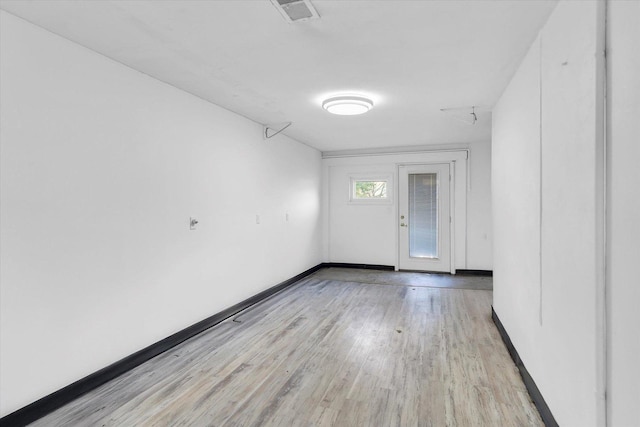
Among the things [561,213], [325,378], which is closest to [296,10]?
[561,213]

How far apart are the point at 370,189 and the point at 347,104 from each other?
3569mm

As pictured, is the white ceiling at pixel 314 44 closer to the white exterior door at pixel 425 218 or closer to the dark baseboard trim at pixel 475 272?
the white exterior door at pixel 425 218

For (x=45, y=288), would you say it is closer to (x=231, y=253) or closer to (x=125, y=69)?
(x=125, y=69)

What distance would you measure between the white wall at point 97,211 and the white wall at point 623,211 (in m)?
2.97

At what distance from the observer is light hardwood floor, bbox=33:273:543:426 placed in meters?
2.05

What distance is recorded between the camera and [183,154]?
323cm

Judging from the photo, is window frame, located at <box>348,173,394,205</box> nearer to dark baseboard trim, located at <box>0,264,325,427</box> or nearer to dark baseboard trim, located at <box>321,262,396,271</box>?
dark baseboard trim, located at <box>321,262,396,271</box>

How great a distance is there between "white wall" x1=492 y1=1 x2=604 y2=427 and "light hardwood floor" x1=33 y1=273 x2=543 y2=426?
Answer: 421mm

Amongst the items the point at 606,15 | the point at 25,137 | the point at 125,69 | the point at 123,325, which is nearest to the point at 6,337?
the point at 123,325

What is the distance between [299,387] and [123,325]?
146 centimetres

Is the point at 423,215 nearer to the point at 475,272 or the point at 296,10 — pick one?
the point at 475,272

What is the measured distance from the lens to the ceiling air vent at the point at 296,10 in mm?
1815

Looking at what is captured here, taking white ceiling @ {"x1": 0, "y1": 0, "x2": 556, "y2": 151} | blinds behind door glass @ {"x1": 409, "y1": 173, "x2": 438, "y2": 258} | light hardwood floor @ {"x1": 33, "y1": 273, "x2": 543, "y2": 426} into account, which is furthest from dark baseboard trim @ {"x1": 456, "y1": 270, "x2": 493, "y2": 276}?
white ceiling @ {"x1": 0, "y1": 0, "x2": 556, "y2": 151}

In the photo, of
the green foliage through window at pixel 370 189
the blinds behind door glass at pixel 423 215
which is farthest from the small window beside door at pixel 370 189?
the blinds behind door glass at pixel 423 215
